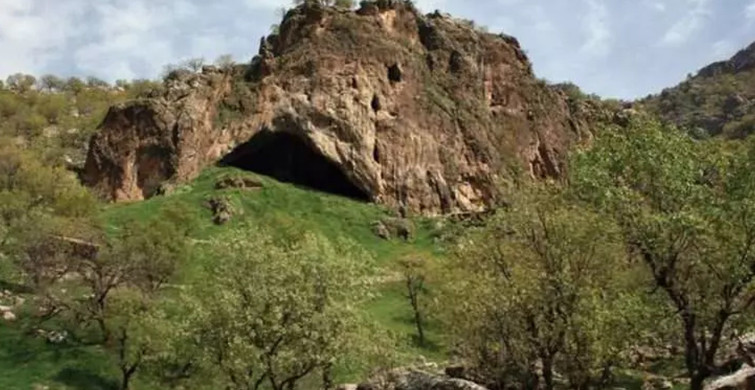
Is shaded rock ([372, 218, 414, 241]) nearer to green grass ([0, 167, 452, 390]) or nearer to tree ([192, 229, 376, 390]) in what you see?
green grass ([0, 167, 452, 390])

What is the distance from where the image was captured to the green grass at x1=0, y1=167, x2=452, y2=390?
170 ft

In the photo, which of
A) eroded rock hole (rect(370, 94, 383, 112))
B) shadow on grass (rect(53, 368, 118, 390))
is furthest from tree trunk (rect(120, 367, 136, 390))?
eroded rock hole (rect(370, 94, 383, 112))

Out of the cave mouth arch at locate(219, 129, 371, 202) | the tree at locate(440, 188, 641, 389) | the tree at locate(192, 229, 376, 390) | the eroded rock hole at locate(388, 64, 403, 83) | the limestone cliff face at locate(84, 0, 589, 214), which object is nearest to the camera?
the tree at locate(440, 188, 641, 389)

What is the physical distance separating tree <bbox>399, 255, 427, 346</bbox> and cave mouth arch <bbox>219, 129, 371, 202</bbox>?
34.6 meters

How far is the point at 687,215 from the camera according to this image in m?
31.2

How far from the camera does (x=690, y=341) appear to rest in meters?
32.7

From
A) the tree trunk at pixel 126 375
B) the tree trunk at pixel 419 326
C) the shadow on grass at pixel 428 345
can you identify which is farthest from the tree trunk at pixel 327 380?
the tree trunk at pixel 419 326

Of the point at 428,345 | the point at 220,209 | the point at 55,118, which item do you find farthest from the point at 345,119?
the point at 55,118

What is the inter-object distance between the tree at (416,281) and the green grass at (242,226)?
3.52ft

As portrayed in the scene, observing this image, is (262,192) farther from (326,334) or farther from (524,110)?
(326,334)

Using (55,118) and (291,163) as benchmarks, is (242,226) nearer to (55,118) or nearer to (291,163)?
(291,163)

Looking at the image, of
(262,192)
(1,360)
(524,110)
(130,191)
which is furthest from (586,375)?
(524,110)

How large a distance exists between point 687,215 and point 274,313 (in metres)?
16.5

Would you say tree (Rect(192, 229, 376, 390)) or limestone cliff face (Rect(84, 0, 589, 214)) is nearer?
tree (Rect(192, 229, 376, 390))
